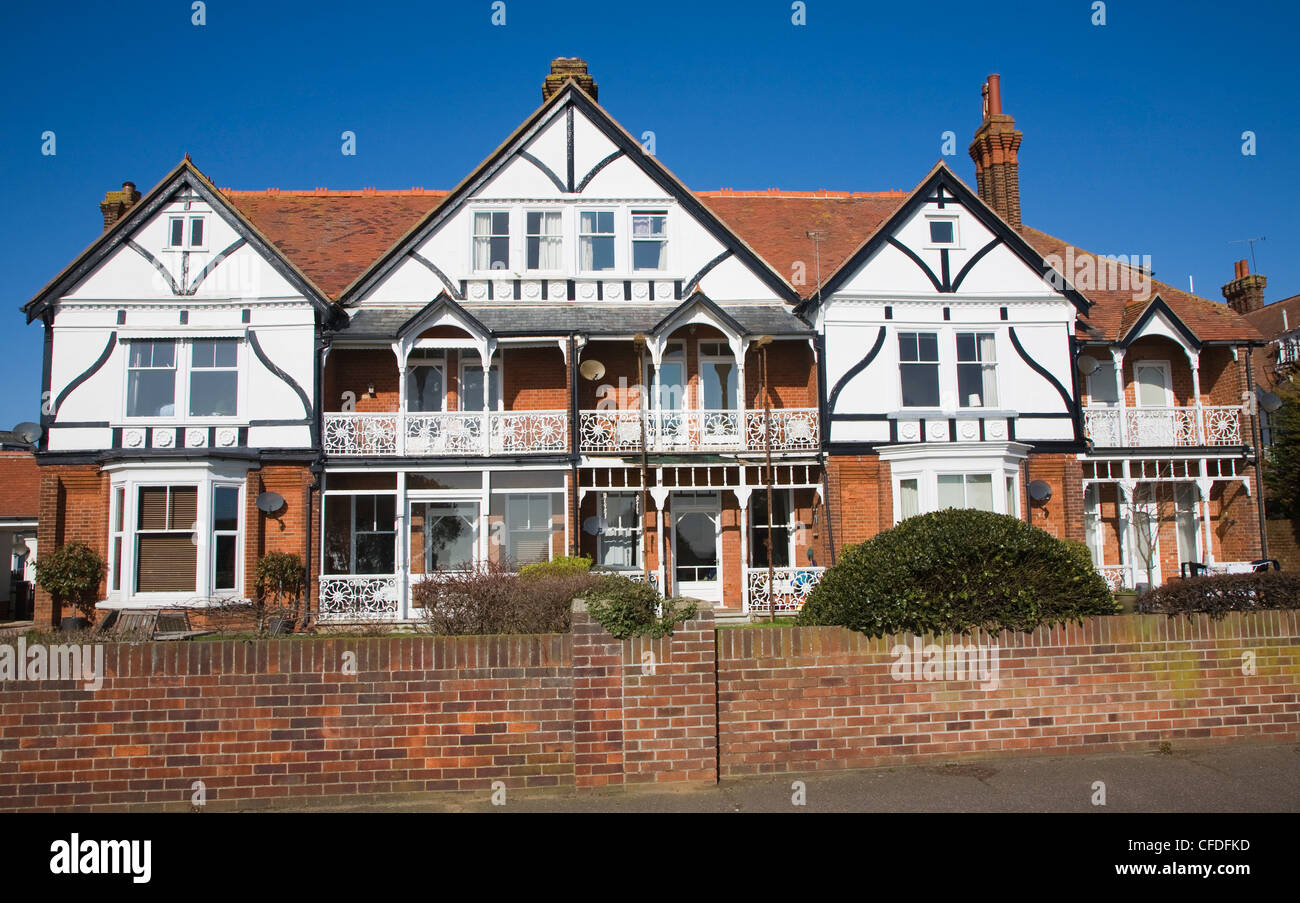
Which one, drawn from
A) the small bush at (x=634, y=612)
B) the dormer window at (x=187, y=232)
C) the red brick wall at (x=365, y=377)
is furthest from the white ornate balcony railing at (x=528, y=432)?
the small bush at (x=634, y=612)

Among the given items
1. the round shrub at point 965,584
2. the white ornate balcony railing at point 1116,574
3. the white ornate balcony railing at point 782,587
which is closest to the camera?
the round shrub at point 965,584

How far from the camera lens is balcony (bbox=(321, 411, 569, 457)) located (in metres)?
18.5

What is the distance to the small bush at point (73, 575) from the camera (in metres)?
17.1

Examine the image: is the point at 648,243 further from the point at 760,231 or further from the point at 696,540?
the point at 696,540

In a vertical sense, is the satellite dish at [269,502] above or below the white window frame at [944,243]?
below

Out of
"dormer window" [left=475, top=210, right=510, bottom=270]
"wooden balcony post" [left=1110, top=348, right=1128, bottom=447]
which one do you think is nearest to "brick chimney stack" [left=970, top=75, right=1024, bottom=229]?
"wooden balcony post" [left=1110, top=348, right=1128, bottom=447]

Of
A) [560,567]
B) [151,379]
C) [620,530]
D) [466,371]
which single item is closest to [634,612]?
[560,567]

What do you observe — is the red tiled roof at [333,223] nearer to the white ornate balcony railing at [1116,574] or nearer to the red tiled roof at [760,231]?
the red tiled roof at [760,231]

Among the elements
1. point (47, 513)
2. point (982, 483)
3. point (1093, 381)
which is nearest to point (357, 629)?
point (47, 513)

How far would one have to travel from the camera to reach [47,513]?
17.8m

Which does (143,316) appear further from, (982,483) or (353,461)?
(982,483)

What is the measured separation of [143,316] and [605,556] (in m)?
10.6

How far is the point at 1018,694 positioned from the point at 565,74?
18.5 meters

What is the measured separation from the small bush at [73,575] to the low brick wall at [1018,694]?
14.7 m
